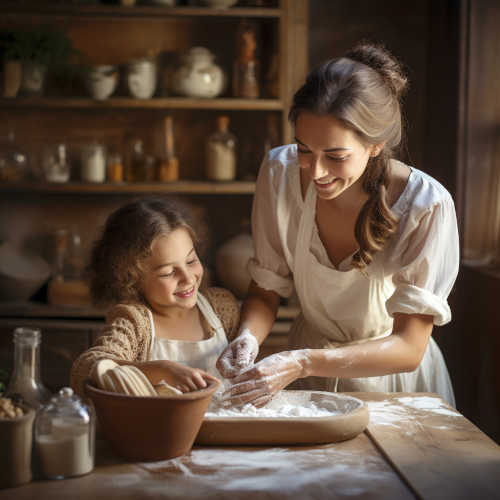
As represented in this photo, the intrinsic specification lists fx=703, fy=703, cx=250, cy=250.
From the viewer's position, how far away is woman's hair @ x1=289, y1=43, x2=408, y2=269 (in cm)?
142

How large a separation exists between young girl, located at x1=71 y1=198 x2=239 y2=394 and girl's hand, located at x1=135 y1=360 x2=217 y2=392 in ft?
0.88

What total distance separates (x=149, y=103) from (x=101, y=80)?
0.22 meters

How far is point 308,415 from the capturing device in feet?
4.06

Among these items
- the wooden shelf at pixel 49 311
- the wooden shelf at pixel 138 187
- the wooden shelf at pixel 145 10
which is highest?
the wooden shelf at pixel 145 10

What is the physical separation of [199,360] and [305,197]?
47 centimetres

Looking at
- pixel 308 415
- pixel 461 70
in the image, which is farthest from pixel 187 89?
pixel 308 415

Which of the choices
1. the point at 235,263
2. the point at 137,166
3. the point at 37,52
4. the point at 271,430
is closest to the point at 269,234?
the point at 271,430

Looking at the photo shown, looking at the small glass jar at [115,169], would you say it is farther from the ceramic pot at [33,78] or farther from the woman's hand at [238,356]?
the woman's hand at [238,356]

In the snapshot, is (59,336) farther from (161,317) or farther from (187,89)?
(161,317)

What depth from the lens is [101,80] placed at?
298 centimetres

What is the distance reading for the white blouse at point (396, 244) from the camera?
1.51m

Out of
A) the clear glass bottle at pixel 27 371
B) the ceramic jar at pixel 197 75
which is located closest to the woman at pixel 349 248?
the clear glass bottle at pixel 27 371

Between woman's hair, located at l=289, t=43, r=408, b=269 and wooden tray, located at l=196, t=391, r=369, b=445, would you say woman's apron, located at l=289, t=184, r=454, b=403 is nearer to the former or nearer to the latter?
woman's hair, located at l=289, t=43, r=408, b=269

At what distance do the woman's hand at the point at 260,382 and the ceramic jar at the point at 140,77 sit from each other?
1.94 m
